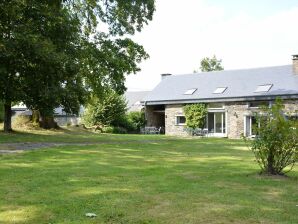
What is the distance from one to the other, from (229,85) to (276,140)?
90.5 ft

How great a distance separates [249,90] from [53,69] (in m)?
18.7

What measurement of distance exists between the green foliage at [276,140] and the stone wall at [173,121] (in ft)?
91.6

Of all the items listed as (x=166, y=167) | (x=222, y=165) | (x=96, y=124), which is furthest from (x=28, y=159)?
(x=96, y=124)

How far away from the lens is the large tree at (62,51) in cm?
2008

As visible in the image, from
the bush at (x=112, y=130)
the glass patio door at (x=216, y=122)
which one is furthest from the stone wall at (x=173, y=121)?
the bush at (x=112, y=130)

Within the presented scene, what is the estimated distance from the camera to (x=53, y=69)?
20.8 metres

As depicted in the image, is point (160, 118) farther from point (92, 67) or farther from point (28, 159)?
point (28, 159)

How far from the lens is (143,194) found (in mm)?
7777

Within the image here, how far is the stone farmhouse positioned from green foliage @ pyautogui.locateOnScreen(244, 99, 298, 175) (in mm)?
21395

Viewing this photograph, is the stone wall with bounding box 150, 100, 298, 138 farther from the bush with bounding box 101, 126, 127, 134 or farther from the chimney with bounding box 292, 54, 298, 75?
the bush with bounding box 101, 126, 127, 134

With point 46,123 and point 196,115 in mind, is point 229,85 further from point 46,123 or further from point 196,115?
point 46,123

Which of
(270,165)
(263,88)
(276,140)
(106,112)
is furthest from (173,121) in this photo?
(276,140)

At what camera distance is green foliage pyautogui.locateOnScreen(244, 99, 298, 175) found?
1001 centimetres

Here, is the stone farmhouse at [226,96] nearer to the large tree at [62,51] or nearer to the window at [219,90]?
the window at [219,90]
